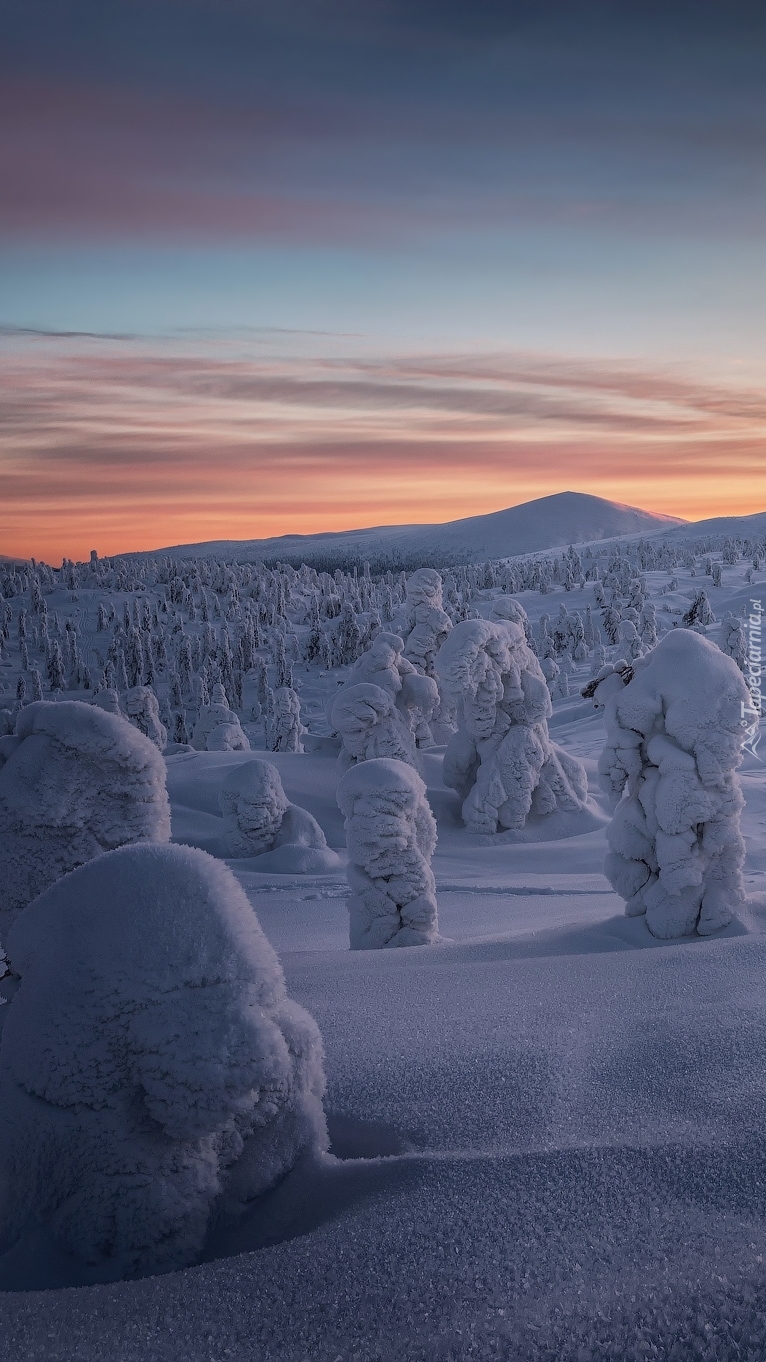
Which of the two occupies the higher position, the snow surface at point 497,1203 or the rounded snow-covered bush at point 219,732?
the snow surface at point 497,1203

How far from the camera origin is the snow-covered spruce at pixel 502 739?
18641 millimetres

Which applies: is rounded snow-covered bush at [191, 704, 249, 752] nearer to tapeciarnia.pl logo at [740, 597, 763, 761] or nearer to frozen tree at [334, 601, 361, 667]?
tapeciarnia.pl logo at [740, 597, 763, 761]

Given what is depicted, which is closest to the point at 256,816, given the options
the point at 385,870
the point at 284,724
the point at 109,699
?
the point at 385,870

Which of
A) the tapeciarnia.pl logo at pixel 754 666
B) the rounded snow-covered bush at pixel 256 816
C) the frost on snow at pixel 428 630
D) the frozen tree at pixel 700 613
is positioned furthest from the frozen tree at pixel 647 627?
the rounded snow-covered bush at pixel 256 816

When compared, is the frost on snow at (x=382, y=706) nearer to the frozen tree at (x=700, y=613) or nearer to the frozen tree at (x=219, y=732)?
the frozen tree at (x=219, y=732)

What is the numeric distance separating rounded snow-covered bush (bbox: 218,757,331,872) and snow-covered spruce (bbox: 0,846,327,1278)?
1406 cm

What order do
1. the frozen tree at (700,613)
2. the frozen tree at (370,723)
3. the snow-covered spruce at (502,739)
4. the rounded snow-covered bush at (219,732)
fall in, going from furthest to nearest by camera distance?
the frozen tree at (700,613), the rounded snow-covered bush at (219,732), the frozen tree at (370,723), the snow-covered spruce at (502,739)

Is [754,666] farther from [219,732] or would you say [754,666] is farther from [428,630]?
[219,732]

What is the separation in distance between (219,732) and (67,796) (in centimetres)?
2644

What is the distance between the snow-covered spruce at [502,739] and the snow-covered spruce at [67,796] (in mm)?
14153

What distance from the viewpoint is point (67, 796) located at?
13.8ft

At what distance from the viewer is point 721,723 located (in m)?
8.19

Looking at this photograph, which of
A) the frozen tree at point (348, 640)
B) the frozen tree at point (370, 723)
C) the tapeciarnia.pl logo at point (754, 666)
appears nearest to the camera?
the frozen tree at point (370, 723)

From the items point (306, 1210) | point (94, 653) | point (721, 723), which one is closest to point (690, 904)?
point (721, 723)
